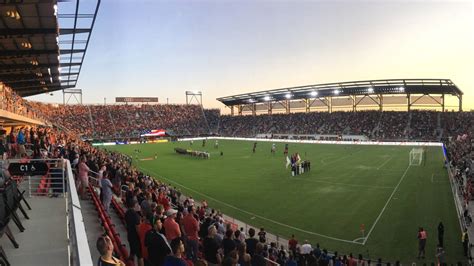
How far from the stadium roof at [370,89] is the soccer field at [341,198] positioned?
2494 centimetres

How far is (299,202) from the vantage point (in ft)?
74.5

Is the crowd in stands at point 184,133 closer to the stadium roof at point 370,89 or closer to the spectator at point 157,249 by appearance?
the spectator at point 157,249

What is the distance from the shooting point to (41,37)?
62.1 ft

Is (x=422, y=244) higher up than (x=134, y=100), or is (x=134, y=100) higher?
(x=134, y=100)

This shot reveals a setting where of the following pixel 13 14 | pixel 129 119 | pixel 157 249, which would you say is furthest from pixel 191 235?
pixel 129 119

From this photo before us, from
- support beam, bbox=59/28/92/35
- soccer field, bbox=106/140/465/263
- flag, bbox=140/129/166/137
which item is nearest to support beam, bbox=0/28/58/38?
support beam, bbox=59/28/92/35

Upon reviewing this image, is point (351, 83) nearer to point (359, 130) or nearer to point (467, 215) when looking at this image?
point (359, 130)

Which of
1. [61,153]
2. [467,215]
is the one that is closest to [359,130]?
[467,215]

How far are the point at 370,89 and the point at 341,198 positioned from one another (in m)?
50.7

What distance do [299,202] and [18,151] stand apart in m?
15.3

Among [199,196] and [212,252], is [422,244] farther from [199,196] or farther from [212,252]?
[199,196]

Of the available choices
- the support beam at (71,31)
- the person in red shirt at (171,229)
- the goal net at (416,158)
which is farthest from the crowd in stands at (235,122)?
the person in red shirt at (171,229)

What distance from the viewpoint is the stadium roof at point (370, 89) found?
61.9m

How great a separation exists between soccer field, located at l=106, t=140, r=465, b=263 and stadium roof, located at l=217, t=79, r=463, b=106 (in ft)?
81.8
